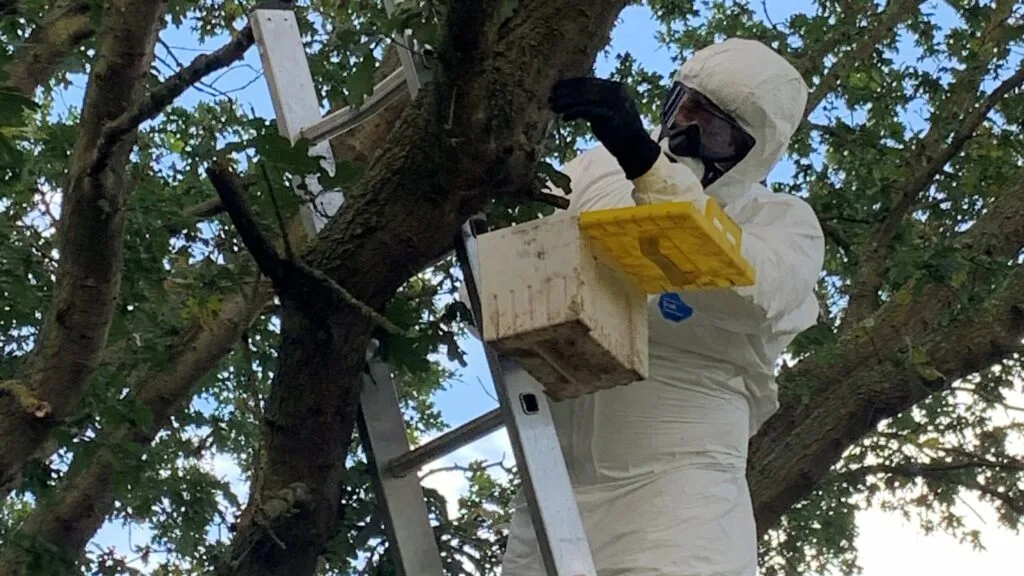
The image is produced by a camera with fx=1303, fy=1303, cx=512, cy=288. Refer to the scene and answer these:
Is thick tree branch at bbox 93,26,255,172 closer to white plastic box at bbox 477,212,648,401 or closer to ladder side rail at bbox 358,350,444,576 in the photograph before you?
white plastic box at bbox 477,212,648,401

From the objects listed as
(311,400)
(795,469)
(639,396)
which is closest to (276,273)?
(311,400)

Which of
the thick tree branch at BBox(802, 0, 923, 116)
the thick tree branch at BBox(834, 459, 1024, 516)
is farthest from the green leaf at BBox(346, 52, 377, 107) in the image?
the thick tree branch at BBox(834, 459, 1024, 516)

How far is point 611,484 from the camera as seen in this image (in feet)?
9.30

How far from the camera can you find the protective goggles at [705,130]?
2962 mm

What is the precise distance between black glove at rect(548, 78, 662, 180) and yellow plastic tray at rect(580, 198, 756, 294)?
178mm

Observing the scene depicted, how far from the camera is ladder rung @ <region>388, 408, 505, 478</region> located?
273 cm

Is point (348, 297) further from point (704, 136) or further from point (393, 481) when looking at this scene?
point (704, 136)

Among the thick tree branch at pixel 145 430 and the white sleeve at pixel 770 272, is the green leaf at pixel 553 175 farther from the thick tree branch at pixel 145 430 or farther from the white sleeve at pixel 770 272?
the thick tree branch at pixel 145 430

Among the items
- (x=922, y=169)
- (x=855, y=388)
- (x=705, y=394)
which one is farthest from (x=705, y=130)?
(x=922, y=169)

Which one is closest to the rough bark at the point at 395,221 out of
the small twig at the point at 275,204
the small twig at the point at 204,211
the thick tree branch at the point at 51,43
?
the small twig at the point at 275,204

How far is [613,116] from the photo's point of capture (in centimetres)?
235

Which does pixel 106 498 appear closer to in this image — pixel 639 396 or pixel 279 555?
pixel 279 555

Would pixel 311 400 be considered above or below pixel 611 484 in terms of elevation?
above

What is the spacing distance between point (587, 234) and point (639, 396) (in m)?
0.72
